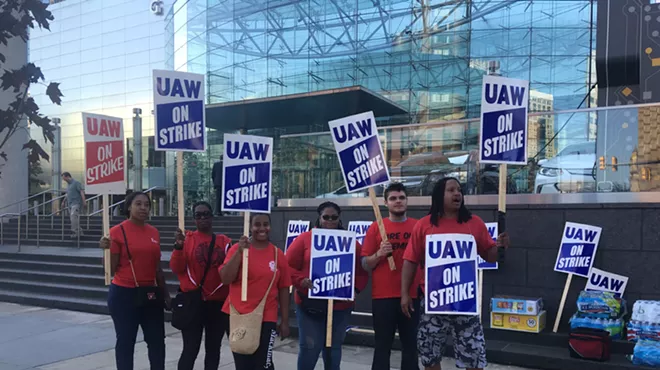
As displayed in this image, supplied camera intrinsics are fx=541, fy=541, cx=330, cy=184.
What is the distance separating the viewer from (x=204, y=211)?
4812 millimetres

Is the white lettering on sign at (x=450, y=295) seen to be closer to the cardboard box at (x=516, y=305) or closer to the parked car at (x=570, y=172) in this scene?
the cardboard box at (x=516, y=305)

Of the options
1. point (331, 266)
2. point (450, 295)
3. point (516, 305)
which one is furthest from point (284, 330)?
point (516, 305)

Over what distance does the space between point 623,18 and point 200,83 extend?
7.33 metres

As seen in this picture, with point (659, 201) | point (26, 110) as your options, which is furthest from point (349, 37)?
point (26, 110)

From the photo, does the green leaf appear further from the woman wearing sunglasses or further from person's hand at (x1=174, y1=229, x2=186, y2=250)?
the woman wearing sunglasses

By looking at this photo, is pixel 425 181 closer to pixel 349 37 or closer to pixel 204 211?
pixel 204 211

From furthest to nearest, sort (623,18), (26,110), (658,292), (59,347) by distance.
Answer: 1. (623,18)
2. (59,347)
3. (658,292)
4. (26,110)

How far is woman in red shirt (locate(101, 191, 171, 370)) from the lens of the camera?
15.4 feet

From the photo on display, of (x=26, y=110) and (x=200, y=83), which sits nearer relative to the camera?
(x=26, y=110)

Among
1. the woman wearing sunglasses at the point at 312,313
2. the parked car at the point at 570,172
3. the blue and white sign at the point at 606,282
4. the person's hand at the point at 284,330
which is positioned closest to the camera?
the person's hand at the point at 284,330

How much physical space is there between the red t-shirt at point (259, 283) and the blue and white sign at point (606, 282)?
4.01 meters

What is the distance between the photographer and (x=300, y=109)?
1662 cm

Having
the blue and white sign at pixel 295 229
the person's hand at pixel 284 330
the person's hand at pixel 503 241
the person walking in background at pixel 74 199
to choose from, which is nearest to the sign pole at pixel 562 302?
the person's hand at pixel 503 241

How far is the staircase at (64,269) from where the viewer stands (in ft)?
33.4
